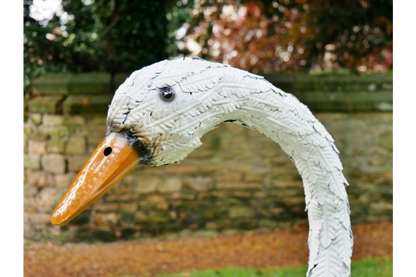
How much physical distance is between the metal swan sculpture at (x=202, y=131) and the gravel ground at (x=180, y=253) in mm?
2427

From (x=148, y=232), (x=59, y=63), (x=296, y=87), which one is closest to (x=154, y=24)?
(x=59, y=63)

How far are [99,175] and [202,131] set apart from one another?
28 cm

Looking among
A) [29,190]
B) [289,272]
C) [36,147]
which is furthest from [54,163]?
[289,272]

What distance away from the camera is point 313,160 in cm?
104

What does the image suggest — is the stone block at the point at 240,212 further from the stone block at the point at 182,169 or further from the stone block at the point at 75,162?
the stone block at the point at 75,162

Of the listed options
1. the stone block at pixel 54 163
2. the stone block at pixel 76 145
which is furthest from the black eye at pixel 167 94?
the stone block at pixel 54 163

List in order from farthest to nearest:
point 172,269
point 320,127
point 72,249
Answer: point 72,249 → point 172,269 → point 320,127

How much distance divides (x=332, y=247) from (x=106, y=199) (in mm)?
3141

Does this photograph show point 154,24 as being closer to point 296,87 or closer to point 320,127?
point 296,87

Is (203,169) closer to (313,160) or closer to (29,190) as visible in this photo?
(29,190)

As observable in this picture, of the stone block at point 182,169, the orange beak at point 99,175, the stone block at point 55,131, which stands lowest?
the orange beak at point 99,175

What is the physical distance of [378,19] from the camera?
15.8 ft

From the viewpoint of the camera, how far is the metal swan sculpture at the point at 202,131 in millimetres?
881

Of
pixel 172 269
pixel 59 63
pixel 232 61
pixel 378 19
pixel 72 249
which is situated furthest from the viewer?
pixel 232 61
